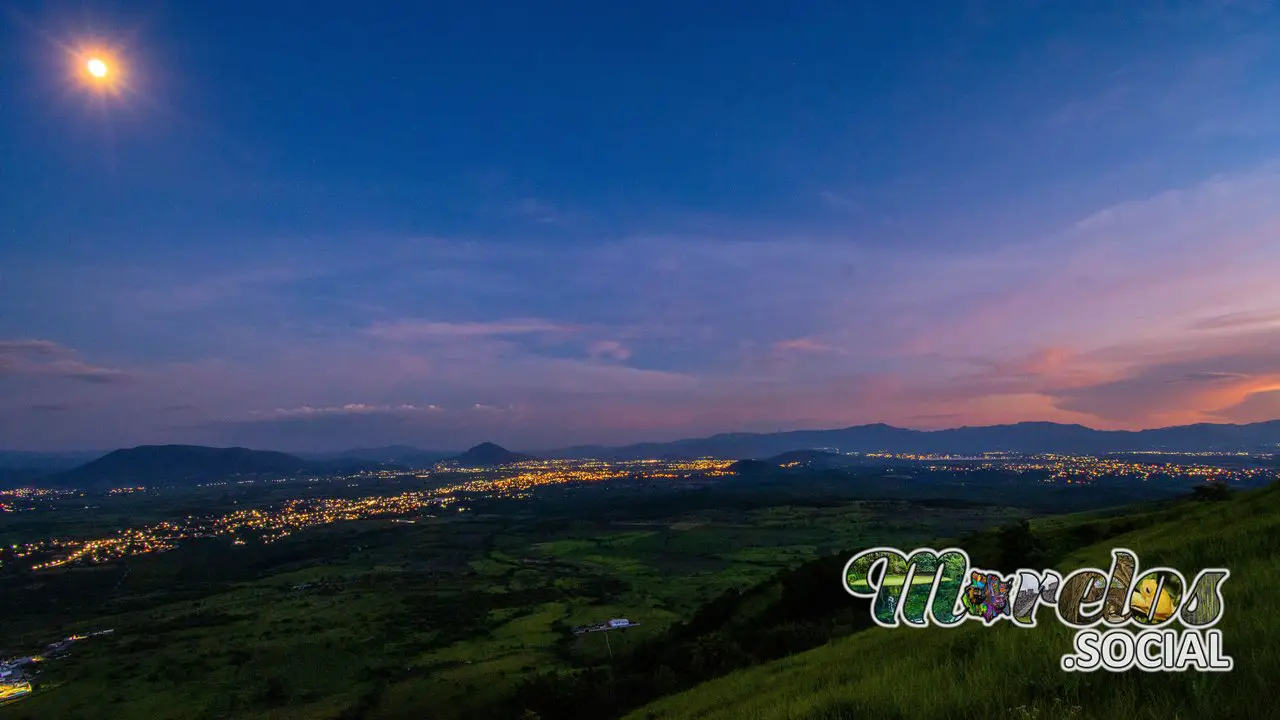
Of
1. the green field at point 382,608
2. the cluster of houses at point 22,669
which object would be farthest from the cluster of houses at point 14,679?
the green field at point 382,608

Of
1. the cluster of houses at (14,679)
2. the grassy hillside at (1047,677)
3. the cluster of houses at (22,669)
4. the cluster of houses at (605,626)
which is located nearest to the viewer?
the grassy hillside at (1047,677)

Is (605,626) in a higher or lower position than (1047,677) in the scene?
lower

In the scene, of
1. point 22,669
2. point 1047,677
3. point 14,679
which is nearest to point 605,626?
point 14,679

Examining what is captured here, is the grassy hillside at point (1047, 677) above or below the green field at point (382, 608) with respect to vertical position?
above

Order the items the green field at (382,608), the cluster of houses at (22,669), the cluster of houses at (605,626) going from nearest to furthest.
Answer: the green field at (382,608) → the cluster of houses at (22,669) → the cluster of houses at (605,626)

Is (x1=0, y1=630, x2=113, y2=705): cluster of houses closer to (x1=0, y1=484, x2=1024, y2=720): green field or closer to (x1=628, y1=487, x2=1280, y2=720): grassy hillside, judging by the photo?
(x1=0, y1=484, x2=1024, y2=720): green field

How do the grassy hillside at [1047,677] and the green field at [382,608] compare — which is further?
the green field at [382,608]

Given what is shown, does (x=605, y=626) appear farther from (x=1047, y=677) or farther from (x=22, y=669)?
(x=1047, y=677)

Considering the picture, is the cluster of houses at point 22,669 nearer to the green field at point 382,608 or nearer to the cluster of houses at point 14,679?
the cluster of houses at point 14,679

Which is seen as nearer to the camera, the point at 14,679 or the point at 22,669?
the point at 14,679

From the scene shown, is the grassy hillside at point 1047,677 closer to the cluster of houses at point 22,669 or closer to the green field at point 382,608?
the green field at point 382,608

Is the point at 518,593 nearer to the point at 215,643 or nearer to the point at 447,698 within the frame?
the point at 215,643
